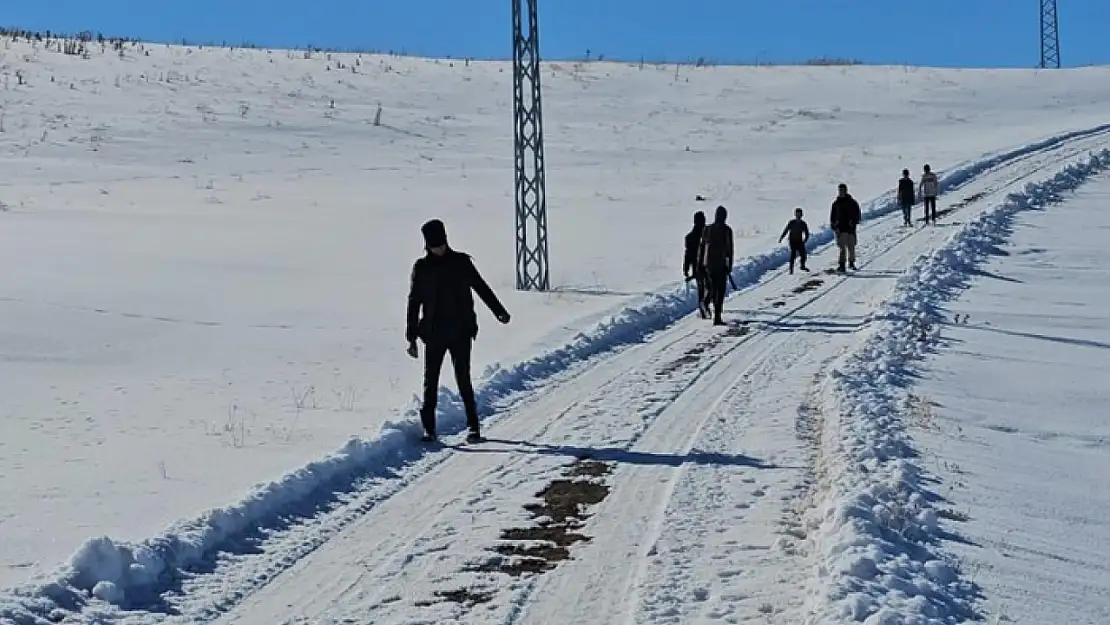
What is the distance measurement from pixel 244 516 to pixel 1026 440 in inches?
244

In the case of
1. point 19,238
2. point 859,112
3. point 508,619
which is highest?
point 859,112

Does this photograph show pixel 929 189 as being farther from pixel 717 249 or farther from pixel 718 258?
pixel 718 258

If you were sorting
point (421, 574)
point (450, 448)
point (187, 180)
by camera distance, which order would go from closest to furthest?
point (421, 574)
point (450, 448)
point (187, 180)

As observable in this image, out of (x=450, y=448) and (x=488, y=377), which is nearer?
(x=450, y=448)

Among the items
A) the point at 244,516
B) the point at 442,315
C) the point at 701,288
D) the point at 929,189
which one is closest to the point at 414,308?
the point at 442,315

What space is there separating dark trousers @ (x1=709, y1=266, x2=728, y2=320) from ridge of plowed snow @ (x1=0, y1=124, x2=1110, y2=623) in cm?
195

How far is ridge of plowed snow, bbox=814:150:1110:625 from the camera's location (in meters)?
6.06

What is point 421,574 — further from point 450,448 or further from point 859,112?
point 859,112

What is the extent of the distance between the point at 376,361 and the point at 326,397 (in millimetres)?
2471

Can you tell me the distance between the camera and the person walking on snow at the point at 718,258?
17469 millimetres

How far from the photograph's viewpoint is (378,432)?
1035cm

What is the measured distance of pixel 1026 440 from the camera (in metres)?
10.7

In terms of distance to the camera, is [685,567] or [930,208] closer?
[685,567]

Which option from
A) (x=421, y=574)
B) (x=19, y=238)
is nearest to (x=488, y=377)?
(x=421, y=574)
